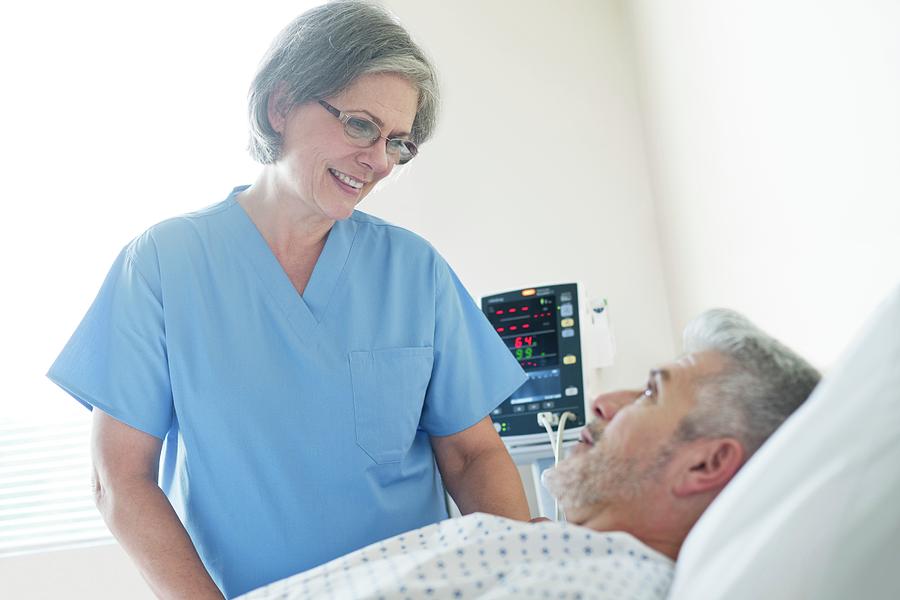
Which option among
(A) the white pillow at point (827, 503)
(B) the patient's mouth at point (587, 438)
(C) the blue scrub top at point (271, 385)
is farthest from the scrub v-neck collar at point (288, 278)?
(A) the white pillow at point (827, 503)

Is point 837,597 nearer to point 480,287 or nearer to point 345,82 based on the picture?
point 345,82

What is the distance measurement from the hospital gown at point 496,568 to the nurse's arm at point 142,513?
0.25m

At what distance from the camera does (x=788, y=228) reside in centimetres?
172

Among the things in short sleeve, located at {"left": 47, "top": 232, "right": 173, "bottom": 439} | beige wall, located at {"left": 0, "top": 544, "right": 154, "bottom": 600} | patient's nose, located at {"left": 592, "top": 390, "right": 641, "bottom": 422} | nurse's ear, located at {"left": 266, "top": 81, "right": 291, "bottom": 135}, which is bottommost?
beige wall, located at {"left": 0, "top": 544, "right": 154, "bottom": 600}

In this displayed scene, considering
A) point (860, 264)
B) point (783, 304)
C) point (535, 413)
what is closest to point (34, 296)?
point (535, 413)

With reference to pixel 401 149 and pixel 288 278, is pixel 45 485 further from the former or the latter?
pixel 401 149

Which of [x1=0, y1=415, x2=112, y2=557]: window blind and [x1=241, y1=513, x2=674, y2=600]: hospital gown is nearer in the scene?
[x1=241, y1=513, x2=674, y2=600]: hospital gown

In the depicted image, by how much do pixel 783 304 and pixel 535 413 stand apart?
2.13 feet

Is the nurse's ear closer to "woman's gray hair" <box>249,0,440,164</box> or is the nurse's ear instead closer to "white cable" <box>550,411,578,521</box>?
"woman's gray hair" <box>249,0,440,164</box>

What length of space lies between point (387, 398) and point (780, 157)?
904 mm

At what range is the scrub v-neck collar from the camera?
143 cm

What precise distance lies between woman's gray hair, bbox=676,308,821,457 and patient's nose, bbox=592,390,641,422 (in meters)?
0.12

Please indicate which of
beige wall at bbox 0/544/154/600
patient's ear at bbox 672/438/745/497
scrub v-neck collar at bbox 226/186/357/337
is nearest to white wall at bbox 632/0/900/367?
patient's ear at bbox 672/438/745/497

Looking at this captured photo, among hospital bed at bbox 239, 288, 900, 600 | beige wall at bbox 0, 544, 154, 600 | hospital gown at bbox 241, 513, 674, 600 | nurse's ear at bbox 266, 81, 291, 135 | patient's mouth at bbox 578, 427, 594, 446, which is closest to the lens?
hospital bed at bbox 239, 288, 900, 600
